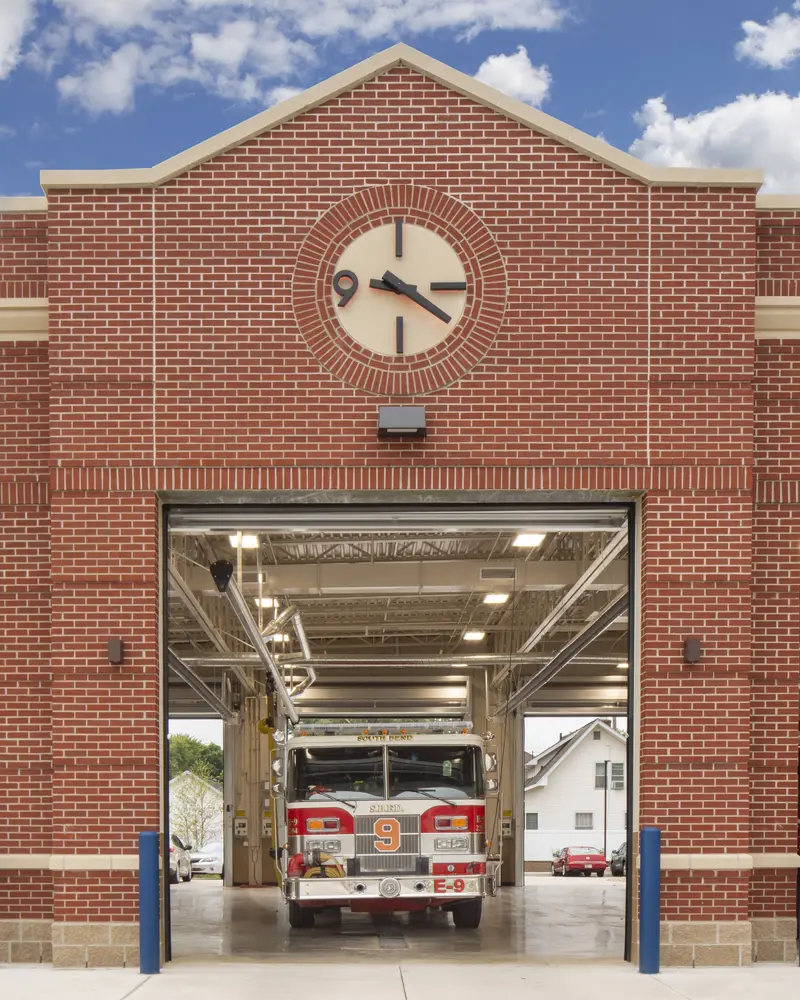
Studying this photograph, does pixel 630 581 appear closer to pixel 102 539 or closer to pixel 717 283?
pixel 717 283

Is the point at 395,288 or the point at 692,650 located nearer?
the point at 692,650

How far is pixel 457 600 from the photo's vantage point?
26.5 m

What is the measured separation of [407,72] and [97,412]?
4.39 metres

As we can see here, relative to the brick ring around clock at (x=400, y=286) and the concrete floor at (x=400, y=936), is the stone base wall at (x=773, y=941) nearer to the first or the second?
the concrete floor at (x=400, y=936)

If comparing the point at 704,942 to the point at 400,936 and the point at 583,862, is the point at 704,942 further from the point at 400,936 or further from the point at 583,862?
the point at 583,862

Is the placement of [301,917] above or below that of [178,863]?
above

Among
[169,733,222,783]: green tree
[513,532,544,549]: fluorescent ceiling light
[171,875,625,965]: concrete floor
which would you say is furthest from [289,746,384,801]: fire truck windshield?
[169,733,222,783]: green tree

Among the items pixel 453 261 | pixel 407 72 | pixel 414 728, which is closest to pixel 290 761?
pixel 414 728

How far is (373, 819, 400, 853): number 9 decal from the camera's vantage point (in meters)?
16.7

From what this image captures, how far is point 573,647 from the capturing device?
83.0ft

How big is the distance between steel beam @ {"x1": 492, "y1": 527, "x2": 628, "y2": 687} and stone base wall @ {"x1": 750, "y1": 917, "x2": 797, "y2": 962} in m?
4.26

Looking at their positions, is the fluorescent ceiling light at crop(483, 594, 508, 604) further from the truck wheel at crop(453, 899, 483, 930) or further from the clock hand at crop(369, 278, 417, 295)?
the clock hand at crop(369, 278, 417, 295)

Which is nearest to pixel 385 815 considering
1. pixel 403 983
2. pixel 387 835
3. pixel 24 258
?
pixel 387 835

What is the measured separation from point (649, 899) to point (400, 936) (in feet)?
19.9
